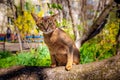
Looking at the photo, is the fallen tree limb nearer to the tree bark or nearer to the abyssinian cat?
the abyssinian cat

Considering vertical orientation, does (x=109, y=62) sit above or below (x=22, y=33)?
above

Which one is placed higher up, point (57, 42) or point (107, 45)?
point (57, 42)

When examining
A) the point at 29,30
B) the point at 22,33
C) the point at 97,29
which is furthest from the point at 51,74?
the point at 22,33

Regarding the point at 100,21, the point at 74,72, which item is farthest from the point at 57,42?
the point at 100,21

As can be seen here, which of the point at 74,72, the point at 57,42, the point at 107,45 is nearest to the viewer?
the point at 74,72

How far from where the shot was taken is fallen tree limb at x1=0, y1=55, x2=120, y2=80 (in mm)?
3125

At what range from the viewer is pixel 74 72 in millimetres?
3348

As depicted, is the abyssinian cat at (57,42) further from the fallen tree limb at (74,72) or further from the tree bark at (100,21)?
the tree bark at (100,21)

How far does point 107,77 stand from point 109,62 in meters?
0.17

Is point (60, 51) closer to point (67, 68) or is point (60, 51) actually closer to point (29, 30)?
point (67, 68)

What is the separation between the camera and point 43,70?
354 centimetres

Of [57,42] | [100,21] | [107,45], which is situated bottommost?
[107,45]

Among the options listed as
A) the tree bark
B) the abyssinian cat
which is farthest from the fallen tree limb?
the tree bark

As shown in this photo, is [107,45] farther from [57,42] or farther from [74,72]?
[74,72]
